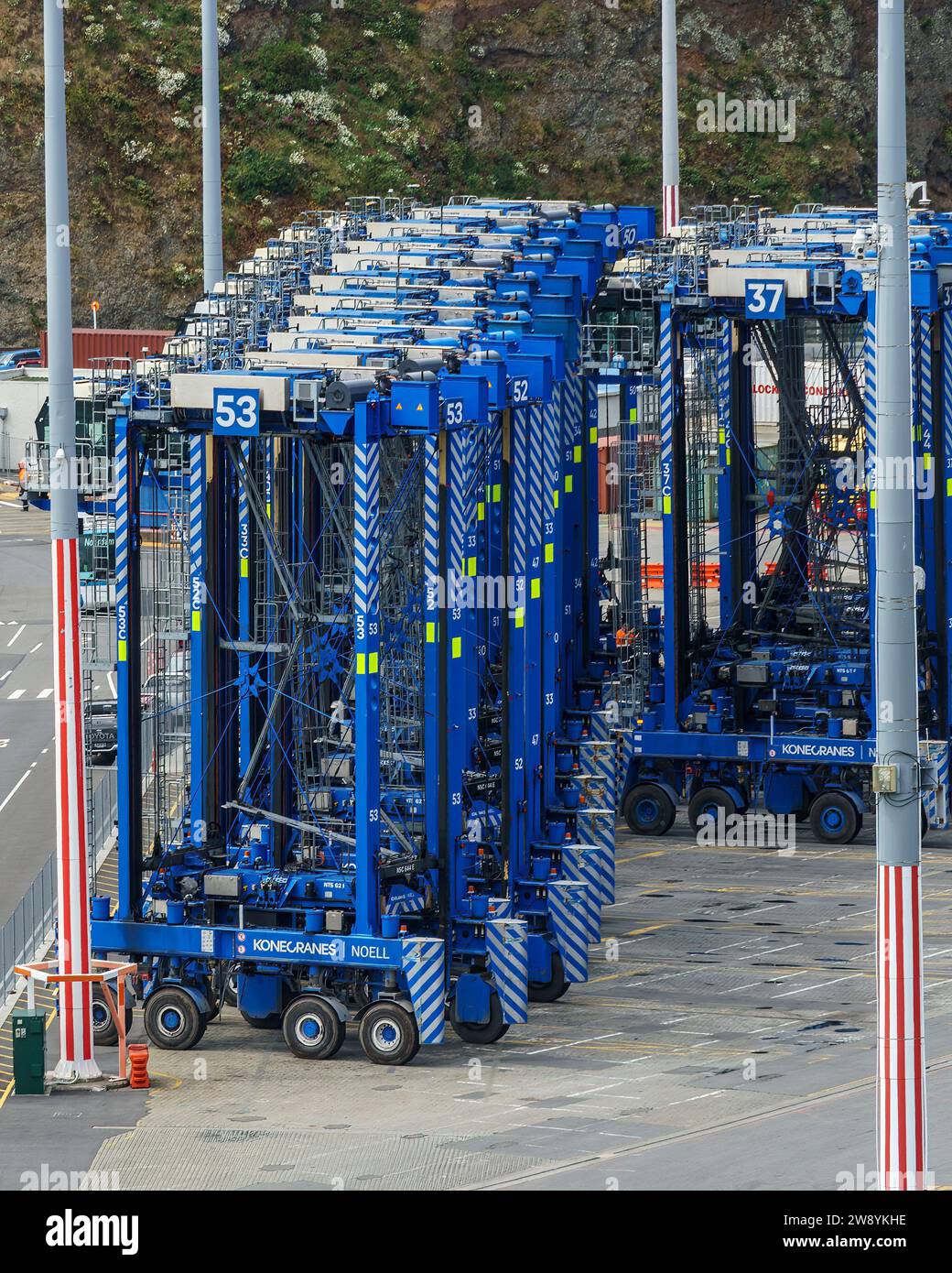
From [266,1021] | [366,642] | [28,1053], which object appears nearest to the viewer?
[28,1053]

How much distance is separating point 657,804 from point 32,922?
14681mm

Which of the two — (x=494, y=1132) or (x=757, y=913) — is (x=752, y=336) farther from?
(x=494, y=1132)

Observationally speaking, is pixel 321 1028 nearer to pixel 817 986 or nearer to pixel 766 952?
pixel 817 986

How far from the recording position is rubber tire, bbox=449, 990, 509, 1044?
4009cm

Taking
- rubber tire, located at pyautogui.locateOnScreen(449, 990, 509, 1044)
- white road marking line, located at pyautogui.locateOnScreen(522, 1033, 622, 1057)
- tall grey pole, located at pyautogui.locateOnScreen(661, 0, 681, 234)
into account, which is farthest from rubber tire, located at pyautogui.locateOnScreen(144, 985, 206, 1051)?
tall grey pole, located at pyautogui.locateOnScreen(661, 0, 681, 234)

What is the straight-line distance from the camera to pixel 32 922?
48125 mm

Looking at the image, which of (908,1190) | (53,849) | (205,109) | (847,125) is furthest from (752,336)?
(847,125)

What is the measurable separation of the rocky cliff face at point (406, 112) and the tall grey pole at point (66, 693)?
8341 centimetres

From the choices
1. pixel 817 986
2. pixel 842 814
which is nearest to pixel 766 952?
pixel 817 986

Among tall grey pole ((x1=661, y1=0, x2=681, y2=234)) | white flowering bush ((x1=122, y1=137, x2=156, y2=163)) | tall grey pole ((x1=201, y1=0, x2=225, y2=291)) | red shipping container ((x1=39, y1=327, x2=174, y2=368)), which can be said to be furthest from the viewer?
white flowering bush ((x1=122, y1=137, x2=156, y2=163))

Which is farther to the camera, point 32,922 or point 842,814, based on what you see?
point 842,814

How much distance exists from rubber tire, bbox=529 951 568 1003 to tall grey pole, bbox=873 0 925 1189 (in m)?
16.6

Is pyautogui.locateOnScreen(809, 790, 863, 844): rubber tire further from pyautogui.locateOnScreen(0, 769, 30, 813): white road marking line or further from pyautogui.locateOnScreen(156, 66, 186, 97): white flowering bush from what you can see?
pyautogui.locateOnScreen(156, 66, 186, 97): white flowering bush

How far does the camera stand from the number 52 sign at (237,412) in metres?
38.8
